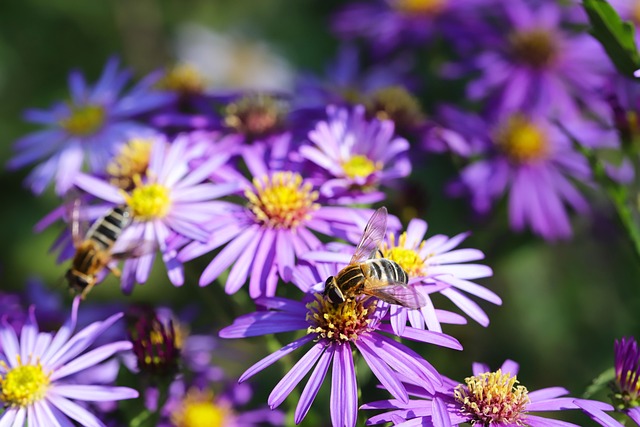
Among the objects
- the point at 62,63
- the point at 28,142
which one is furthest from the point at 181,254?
the point at 62,63

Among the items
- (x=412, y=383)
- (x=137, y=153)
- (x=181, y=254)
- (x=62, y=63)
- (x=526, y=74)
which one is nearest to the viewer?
(x=412, y=383)

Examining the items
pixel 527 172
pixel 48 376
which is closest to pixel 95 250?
pixel 48 376

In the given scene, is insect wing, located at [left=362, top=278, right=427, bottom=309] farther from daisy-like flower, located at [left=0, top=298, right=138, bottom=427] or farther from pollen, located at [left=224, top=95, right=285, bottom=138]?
pollen, located at [left=224, top=95, right=285, bottom=138]

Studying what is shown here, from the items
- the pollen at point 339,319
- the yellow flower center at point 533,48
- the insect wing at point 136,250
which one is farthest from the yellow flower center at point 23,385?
the yellow flower center at point 533,48

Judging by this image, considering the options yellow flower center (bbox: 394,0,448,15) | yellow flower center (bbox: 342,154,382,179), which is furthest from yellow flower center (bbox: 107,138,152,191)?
yellow flower center (bbox: 394,0,448,15)

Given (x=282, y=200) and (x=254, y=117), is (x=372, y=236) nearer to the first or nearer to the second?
(x=282, y=200)

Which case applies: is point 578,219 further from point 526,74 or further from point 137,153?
point 137,153
